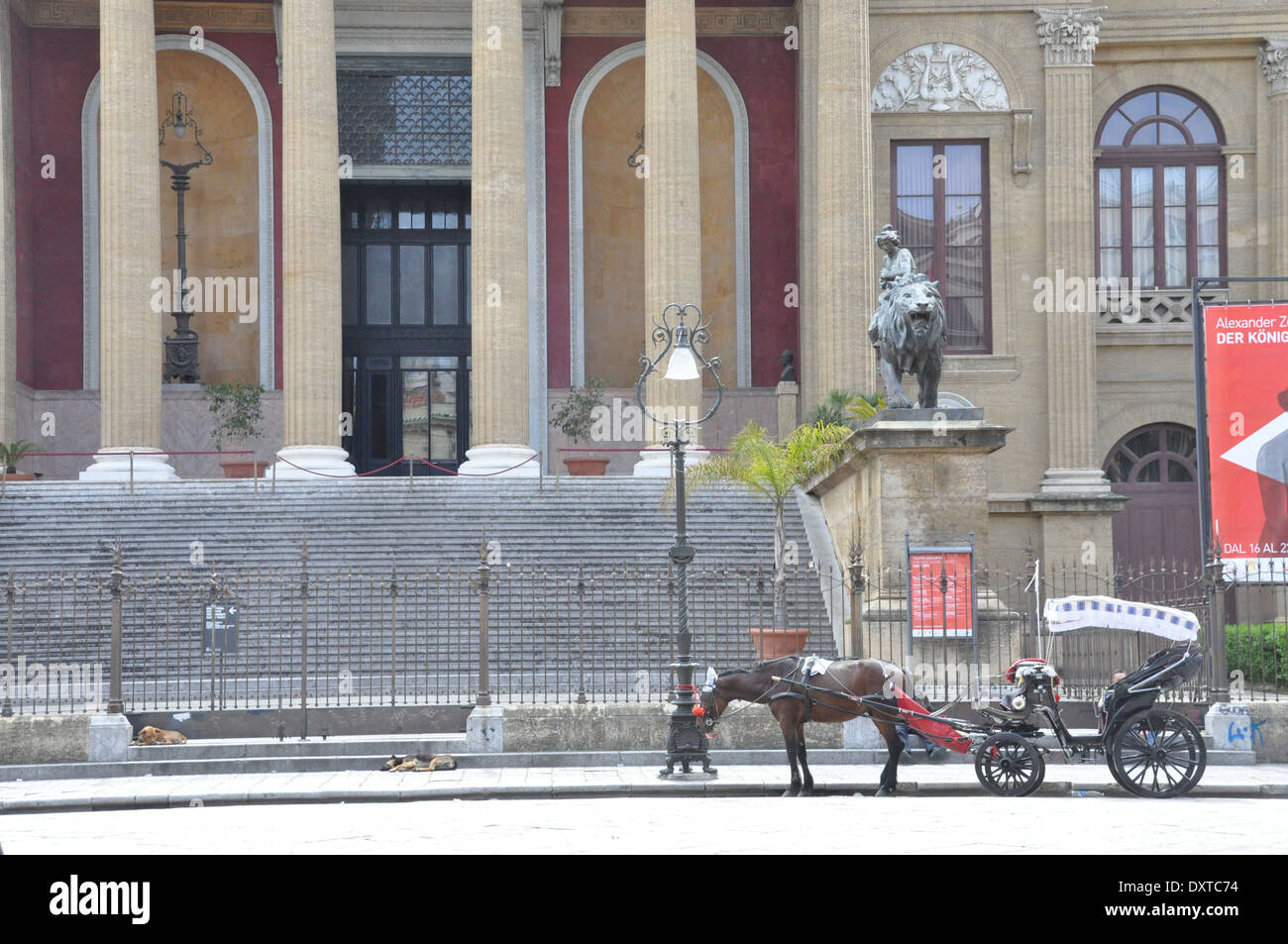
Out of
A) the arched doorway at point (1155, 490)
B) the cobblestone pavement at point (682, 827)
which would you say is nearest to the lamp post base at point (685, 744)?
the cobblestone pavement at point (682, 827)

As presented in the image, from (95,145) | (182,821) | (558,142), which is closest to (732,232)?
(558,142)

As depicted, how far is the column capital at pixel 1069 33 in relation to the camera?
31938mm

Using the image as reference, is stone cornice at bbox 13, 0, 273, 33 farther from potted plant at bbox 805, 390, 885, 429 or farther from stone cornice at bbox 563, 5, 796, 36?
potted plant at bbox 805, 390, 885, 429

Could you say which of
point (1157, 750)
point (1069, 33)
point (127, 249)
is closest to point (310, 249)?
point (127, 249)

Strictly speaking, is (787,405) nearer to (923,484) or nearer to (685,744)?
(923,484)

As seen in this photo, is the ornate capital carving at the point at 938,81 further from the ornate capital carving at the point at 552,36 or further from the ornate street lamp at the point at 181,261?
the ornate street lamp at the point at 181,261

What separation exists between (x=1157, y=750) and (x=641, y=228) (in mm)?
23527

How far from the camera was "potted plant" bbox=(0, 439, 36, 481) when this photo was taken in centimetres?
2772

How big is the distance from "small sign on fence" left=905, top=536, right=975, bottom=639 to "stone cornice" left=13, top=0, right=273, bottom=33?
74.1 ft

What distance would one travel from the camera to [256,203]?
35.2 m

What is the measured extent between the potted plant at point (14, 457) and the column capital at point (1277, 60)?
81.3 ft

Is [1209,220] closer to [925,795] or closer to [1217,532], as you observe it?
[1217,532]

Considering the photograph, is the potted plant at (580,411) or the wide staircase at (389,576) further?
the potted plant at (580,411)

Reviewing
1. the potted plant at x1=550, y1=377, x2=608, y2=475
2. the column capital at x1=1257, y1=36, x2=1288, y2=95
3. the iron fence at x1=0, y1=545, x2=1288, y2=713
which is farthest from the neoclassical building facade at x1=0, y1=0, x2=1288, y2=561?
the iron fence at x1=0, y1=545, x2=1288, y2=713
